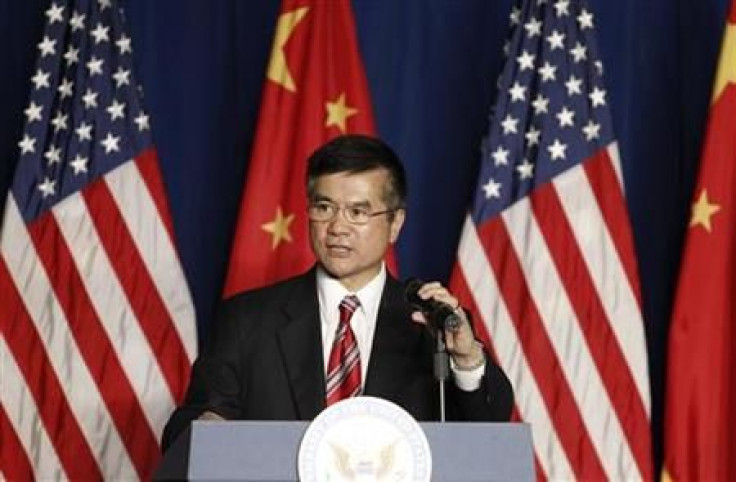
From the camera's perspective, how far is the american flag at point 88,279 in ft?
13.5

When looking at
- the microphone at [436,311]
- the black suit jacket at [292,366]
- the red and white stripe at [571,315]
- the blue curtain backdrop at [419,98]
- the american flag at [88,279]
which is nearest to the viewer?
the microphone at [436,311]

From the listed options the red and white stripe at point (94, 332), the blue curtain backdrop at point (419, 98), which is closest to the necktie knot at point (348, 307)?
the red and white stripe at point (94, 332)

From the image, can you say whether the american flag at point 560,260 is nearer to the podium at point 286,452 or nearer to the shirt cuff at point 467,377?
the shirt cuff at point 467,377

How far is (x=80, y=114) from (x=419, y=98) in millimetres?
1169

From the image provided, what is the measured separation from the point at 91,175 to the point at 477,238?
123cm

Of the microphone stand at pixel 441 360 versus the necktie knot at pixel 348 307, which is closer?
the microphone stand at pixel 441 360

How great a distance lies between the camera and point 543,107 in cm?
417

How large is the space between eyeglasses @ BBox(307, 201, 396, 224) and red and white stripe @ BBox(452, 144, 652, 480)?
1.22 metres

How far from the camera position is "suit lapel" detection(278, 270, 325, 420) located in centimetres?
284

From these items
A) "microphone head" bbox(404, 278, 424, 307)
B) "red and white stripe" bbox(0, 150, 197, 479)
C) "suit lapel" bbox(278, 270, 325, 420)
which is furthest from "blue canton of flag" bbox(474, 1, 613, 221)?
"microphone head" bbox(404, 278, 424, 307)

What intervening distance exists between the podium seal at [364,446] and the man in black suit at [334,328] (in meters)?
0.67

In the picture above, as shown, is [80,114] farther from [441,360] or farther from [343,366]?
[441,360]

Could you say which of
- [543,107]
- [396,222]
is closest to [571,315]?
[543,107]

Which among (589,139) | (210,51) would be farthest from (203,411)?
(210,51)
